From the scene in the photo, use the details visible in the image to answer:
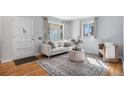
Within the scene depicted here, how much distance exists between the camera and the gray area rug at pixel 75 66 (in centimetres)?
153

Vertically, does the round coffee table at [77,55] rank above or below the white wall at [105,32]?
below

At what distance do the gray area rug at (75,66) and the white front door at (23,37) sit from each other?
332mm

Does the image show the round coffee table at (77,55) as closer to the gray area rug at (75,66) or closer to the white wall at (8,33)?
the gray area rug at (75,66)

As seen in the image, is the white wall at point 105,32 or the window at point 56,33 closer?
the white wall at point 105,32

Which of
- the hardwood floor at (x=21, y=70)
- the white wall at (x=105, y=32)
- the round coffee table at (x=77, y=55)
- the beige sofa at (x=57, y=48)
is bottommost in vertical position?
the hardwood floor at (x=21, y=70)

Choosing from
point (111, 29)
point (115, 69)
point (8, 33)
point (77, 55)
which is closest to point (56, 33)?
point (77, 55)

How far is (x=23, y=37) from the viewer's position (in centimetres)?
156

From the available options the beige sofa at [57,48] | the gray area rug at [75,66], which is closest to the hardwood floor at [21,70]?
the gray area rug at [75,66]

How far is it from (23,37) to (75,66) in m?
1.01

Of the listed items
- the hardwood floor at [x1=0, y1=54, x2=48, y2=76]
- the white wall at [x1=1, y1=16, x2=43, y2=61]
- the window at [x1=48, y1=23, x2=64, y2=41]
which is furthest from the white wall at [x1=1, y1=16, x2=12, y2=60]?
the window at [x1=48, y1=23, x2=64, y2=41]

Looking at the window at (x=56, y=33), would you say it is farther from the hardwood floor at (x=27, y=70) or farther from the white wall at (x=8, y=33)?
the hardwood floor at (x=27, y=70)

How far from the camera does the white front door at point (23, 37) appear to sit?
59.5 inches
